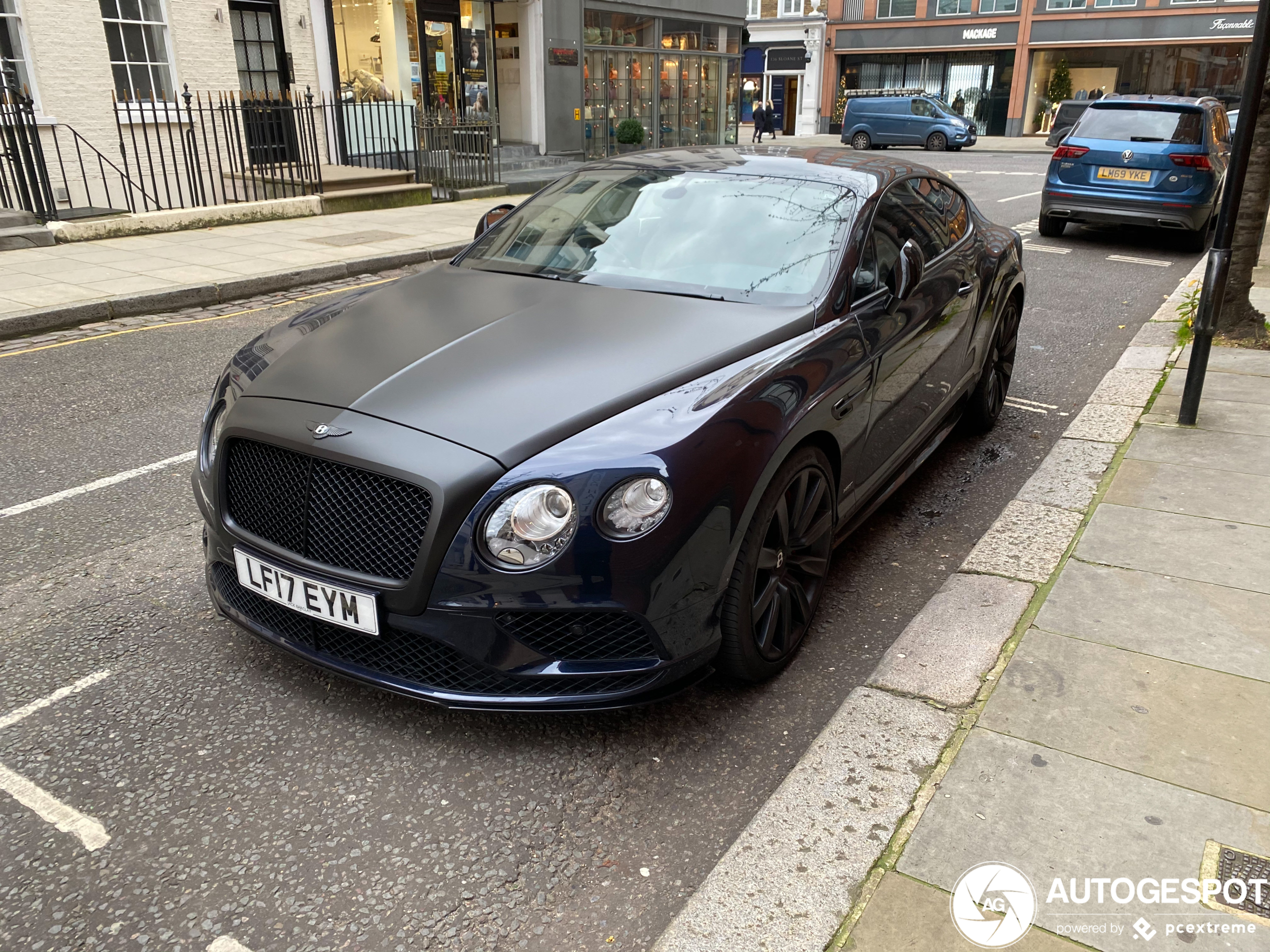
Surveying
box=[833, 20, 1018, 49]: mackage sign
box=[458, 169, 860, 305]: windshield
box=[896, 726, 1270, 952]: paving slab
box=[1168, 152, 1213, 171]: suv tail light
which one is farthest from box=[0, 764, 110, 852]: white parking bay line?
box=[833, 20, 1018, 49]: mackage sign

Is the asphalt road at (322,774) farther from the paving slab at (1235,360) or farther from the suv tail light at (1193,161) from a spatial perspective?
the suv tail light at (1193,161)

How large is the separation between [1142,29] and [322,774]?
47.4m

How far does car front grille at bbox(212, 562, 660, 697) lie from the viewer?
102 inches

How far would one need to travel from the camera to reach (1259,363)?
631cm

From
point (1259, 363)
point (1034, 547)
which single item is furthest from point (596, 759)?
point (1259, 363)

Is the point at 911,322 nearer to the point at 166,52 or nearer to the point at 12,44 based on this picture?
the point at 12,44

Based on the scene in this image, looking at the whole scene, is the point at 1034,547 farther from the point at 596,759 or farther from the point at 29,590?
the point at 29,590

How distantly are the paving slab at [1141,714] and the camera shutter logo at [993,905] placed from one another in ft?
1.86

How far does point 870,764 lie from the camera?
266cm

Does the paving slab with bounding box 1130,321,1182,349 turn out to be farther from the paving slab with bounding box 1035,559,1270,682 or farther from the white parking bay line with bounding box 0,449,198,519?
the white parking bay line with bounding box 0,449,198,519

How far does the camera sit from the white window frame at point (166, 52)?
13805 millimetres

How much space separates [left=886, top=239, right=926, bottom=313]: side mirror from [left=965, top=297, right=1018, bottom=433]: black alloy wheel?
152cm

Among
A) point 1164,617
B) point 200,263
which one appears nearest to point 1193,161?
point 1164,617

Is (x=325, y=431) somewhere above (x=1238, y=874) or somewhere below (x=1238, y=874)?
above
